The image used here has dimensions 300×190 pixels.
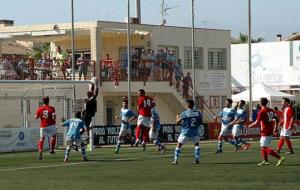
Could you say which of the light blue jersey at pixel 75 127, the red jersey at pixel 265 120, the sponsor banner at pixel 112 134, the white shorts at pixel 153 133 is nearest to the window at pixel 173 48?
the sponsor banner at pixel 112 134

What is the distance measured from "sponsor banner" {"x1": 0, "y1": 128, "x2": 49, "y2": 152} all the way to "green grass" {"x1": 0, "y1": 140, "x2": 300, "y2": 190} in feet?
24.7

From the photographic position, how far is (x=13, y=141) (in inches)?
1309

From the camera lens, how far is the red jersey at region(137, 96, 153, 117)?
1133 inches

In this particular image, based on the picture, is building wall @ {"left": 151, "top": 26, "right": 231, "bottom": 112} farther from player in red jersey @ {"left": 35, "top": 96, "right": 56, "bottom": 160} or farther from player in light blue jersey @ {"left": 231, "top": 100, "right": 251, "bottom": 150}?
player in red jersey @ {"left": 35, "top": 96, "right": 56, "bottom": 160}

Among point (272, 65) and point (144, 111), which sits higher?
point (272, 65)

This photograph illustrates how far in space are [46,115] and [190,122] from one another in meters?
6.56

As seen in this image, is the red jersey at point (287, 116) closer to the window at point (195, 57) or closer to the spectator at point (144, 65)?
the spectator at point (144, 65)

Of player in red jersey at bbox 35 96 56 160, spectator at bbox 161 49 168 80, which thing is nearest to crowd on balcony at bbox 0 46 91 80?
spectator at bbox 161 49 168 80

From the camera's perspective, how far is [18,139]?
3344 cm

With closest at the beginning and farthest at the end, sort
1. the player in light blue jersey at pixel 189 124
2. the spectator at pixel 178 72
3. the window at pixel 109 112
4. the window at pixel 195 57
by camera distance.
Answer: the player in light blue jersey at pixel 189 124
the spectator at pixel 178 72
the window at pixel 109 112
the window at pixel 195 57

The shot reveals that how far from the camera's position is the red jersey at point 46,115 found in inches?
1049

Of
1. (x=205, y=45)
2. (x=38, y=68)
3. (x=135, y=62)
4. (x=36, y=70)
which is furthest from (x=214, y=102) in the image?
(x=36, y=70)

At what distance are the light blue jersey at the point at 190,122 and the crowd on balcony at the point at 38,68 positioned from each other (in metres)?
19.1

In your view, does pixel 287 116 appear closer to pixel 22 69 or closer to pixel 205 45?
pixel 22 69
